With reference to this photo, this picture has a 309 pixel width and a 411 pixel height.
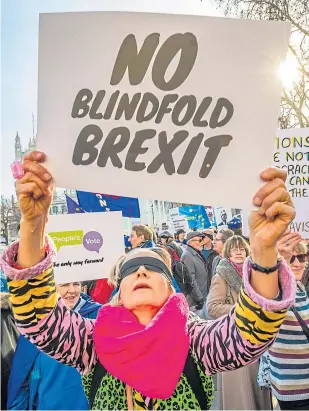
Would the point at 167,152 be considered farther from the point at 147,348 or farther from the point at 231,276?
the point at 231,276

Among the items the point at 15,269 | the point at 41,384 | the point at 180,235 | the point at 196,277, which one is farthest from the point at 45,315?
the point at 180,235

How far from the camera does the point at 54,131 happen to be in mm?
1763

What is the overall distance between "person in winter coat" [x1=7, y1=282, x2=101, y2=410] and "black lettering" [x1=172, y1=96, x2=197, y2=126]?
1586 millimetres

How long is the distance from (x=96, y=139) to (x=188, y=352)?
83 centimetres

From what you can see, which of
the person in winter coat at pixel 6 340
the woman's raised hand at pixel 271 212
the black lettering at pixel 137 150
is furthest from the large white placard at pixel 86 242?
the woman's raised hand at pixel 271 212

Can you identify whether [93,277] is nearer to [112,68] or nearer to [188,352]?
[188,352]

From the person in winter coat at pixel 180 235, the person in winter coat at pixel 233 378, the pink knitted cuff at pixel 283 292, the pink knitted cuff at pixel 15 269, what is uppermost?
the person in winter coat at pixel 180 235

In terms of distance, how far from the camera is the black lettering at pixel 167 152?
173 cm

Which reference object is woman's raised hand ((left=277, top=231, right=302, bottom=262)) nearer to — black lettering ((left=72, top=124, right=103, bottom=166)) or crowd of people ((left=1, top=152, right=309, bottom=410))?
crowd of people ((left=1, top=152, right=309, bottom=410))

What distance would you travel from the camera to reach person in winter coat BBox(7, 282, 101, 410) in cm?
265

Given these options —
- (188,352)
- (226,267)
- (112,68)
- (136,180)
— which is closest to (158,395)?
(188,352)

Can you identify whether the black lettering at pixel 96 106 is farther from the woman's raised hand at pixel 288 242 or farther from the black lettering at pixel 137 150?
the woman's raised hand at pixel 288 242

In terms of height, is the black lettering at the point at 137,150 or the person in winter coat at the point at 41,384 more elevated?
the black lettering at the point at 137,150

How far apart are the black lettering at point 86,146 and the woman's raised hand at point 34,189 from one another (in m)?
0.12
